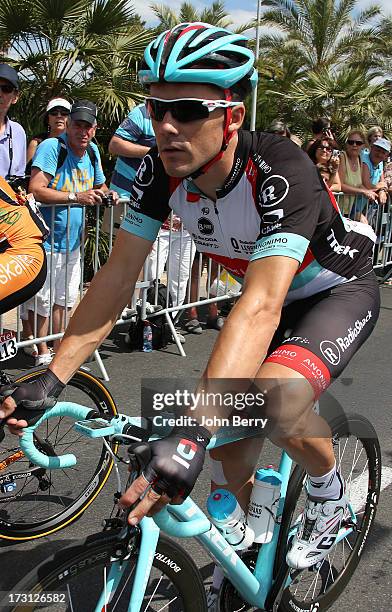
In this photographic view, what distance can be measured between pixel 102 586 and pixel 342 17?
2806 cm

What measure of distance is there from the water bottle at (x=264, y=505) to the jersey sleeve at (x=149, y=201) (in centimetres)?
99

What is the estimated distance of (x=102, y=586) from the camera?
75.6 inches

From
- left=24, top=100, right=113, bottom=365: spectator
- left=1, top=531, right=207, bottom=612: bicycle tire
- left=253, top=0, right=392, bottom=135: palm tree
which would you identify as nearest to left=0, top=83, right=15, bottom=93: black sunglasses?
left=24, top=100, right=113, bottom=365: spectator

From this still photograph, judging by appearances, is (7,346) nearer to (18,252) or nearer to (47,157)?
(18,252)

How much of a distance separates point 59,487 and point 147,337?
2963mm

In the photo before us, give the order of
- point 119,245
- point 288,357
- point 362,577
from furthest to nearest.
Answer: point 362,577 < point 119,245 < point 288,357

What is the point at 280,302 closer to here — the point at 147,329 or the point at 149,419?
the point at 149,419

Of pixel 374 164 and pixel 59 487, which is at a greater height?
pixel 374 164

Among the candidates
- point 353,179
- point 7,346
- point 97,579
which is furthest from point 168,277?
point 97,579

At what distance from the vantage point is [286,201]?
2285 millimetres

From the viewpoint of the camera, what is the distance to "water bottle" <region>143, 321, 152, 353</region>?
6453 millimetres

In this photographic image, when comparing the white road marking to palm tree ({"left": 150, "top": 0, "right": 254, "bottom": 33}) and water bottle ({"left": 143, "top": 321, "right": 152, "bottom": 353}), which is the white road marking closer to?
water bottle ({"left": 143, "top": 321, "right": 152, "bottom": 353})

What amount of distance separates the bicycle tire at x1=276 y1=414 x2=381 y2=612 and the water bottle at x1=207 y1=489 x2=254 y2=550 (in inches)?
9.4

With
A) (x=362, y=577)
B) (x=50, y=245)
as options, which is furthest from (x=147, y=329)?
(x=362, y=577)
